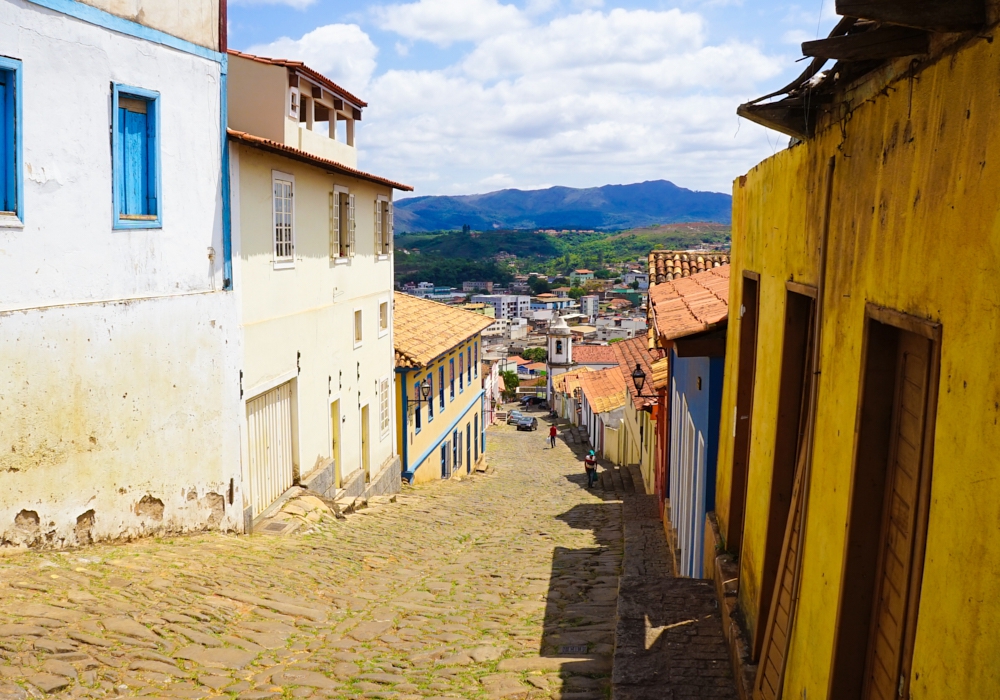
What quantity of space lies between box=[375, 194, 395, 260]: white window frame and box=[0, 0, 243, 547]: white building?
755 cm

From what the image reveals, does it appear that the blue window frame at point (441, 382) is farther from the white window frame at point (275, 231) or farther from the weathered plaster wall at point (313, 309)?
the white window frame at point (275, 231)

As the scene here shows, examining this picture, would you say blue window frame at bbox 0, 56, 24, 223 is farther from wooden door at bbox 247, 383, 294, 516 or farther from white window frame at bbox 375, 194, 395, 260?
white window frame at bbox 375, 194, 395, 260

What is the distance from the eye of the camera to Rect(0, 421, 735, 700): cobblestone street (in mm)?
6305

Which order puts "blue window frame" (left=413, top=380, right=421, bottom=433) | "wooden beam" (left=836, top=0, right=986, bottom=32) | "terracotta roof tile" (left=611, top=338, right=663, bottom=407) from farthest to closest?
"blue window frame" (left=413, top=380, right=421, bottom=433) < "terracotta roof tile" (left=611, top=338, right=663, bottom=407) < "wooden beam" (left=836, top=0, right=986, bottom=32)

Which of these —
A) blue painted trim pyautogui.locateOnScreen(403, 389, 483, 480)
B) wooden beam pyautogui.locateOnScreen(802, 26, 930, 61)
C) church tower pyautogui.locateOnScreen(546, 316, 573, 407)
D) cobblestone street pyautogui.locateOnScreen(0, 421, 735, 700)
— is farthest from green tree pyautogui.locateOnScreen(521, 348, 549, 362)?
wooden beam pyautogui.locateOnScreen(802, 26, 930, 61)

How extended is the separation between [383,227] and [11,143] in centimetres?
1114

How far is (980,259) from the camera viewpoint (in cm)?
251

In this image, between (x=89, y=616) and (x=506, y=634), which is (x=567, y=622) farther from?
(x=89, y=616)

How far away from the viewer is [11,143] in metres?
8.07

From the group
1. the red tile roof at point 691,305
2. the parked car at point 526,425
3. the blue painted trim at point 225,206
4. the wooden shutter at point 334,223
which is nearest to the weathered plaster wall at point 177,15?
the blue painted trim at point 225,206

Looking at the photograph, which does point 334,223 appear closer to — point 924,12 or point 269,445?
point 269,445

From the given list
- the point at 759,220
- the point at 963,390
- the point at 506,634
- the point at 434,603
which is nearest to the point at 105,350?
the point at 434,603

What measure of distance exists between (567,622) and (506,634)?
69 cm

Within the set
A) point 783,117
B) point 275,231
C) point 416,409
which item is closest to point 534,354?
point 416,409
